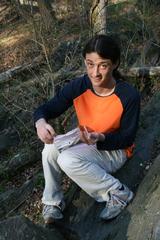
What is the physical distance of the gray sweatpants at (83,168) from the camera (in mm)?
3795

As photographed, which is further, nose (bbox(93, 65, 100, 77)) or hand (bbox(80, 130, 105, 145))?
nose (bbox(93, 65, 100, 77))

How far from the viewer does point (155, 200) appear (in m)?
3.58

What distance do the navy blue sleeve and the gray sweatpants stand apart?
0.15 m

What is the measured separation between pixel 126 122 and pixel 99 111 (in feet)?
0.94

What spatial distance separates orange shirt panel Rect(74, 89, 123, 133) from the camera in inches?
156

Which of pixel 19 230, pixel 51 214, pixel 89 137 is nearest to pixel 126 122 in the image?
pixel 89 137

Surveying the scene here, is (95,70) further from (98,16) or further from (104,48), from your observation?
(98,16)

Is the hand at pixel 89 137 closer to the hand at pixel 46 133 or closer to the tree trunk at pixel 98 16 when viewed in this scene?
the hand at pixel 46 133

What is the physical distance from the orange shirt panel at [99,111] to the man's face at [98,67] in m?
0.21

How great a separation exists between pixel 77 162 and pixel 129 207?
0.63 meters

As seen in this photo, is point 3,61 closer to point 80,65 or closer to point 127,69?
point 80,65

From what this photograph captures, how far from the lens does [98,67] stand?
3.79m

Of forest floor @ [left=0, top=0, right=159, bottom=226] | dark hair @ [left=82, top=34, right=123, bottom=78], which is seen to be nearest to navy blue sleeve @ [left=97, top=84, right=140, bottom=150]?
dark hair @ [left=82, top=34, right=123, bottom=78]

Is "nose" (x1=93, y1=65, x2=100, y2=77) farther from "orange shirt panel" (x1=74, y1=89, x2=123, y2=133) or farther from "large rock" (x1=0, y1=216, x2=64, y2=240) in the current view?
"large rock" (x1=0, y1=216, x2=64, y2=240)
